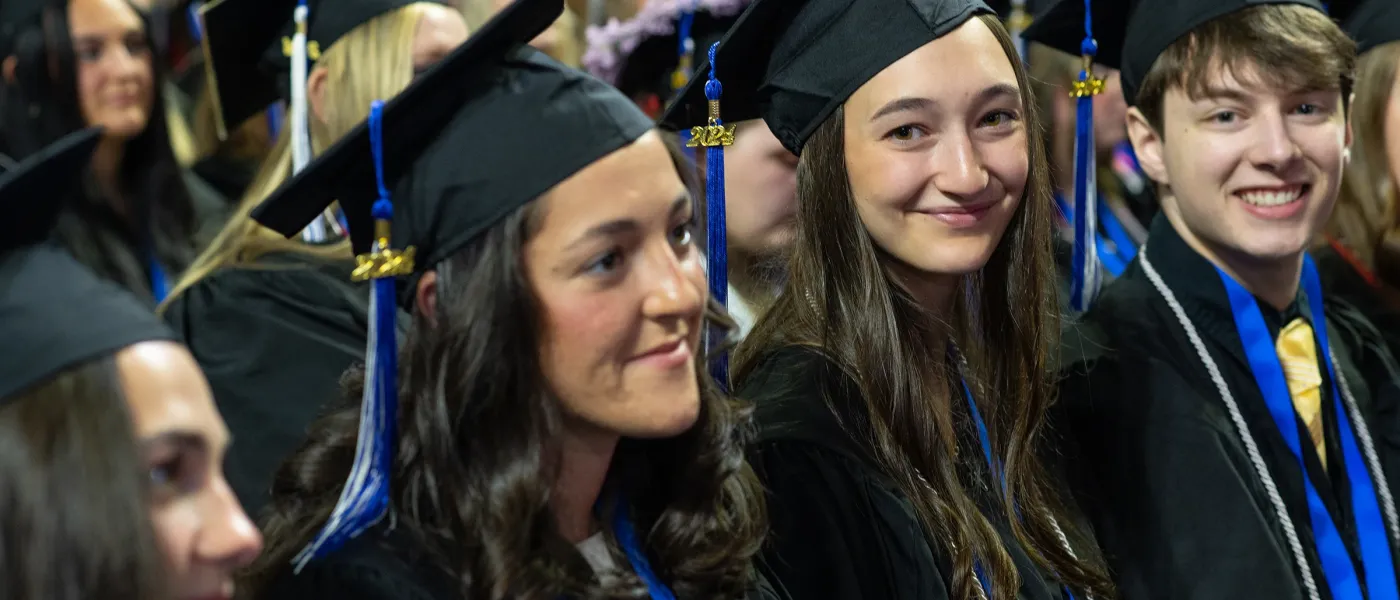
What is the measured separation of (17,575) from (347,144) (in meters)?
0.56

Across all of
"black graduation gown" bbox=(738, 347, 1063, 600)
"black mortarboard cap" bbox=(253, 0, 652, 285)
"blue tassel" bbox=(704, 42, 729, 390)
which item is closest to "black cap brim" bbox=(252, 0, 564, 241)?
"black mortarboard cap" bbox=(253, 0, 652, 285)

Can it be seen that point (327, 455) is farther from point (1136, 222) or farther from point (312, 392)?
point (1136, 222)

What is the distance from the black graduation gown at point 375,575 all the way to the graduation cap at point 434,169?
0.02 meters

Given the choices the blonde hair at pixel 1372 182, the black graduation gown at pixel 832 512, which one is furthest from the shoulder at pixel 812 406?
the blonde hair at pixel 1372 182

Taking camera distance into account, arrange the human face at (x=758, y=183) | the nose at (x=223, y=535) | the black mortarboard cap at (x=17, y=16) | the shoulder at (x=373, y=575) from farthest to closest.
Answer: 1. the black mortarboard cap at (x=17, y=16)
2. the human face at (x=758, y=183)
3. the shoulder at (x=373, y=575)
4. the nose at (x=223, y=535)

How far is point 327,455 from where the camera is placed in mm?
1711

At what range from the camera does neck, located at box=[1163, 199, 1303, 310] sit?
8.86ft

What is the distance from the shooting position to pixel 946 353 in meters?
2.32

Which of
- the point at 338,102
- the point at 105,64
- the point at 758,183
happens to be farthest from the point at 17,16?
the point at 758,183

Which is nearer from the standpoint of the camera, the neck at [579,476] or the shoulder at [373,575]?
the shoulder at [373,575]

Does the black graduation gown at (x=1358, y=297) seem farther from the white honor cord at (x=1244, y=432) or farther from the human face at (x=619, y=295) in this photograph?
the human face at (x=619, y=295)

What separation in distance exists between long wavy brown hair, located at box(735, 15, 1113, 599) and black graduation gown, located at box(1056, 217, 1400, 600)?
15 centimetres

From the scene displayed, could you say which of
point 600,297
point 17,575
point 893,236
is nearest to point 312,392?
point 893,236

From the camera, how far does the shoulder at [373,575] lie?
5.19 feet
